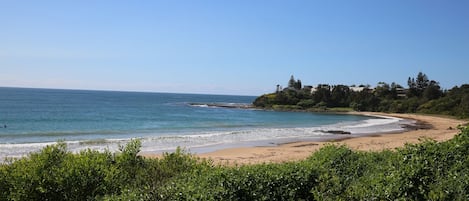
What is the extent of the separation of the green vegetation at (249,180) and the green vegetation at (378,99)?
8566 cm

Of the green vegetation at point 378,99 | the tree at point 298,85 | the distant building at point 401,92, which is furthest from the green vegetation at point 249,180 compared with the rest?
the tree at point 298,85

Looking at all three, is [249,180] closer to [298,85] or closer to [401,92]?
[401,92]

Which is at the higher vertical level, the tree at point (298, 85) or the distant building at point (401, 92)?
the tree at point (298, 85)

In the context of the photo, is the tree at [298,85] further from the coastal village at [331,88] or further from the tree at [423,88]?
the tree at [423,88]

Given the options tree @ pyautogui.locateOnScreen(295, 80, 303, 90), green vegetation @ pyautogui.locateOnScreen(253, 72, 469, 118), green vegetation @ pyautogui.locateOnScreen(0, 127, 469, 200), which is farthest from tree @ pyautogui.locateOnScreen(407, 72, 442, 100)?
green vegetation @ pyautogui.locateOnScreen(0, 127, 469, 200)

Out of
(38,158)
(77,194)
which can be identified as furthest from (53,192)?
(38,158)

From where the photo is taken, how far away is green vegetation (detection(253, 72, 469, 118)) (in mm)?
90250

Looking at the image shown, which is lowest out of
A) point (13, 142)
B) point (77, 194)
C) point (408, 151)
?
point (13, 142)

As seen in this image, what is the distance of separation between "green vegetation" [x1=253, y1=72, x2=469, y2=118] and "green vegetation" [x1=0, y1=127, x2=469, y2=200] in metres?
85.7

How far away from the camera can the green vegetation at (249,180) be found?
5195 millimetres

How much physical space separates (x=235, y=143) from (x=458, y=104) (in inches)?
2706

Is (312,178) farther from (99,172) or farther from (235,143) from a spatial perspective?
(235,143)

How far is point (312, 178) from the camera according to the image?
6.54 meters

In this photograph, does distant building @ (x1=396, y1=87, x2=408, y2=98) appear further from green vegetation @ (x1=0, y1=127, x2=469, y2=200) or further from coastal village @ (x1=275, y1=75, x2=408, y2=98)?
green vegetation @ (x1=0, y1=127, x2=469, y2=200)
